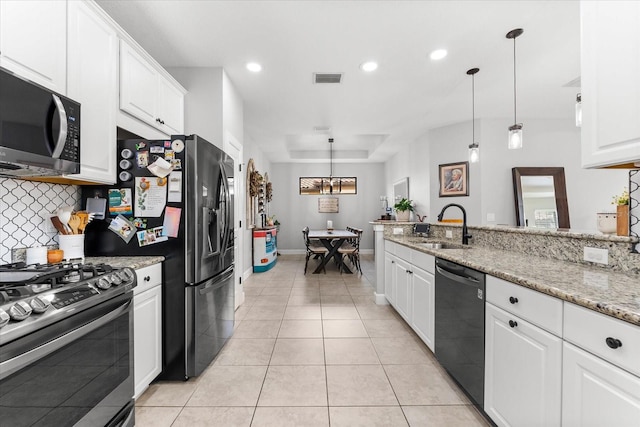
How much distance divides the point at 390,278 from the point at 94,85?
10.3 feet

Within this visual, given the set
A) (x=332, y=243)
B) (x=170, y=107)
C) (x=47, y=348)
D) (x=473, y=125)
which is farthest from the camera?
(x=332, y=243)

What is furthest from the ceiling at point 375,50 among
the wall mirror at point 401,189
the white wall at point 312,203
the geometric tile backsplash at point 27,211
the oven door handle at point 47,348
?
the white wall at point 312,203

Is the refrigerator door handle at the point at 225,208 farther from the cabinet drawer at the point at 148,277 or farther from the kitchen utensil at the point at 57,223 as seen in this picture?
the kitchen utensil at the point at 57,223

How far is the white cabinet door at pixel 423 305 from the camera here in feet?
7.00

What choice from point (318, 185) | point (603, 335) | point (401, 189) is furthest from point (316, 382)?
point (318, 185)

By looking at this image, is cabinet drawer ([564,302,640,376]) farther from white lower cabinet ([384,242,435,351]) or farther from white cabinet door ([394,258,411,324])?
white cabinet door ([394,258,411,324])

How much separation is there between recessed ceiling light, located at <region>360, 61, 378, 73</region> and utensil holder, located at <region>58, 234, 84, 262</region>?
2871 mm

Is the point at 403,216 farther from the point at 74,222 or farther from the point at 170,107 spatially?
the point at 74,222

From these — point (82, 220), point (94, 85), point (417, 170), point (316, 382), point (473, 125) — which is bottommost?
point (316, 382)

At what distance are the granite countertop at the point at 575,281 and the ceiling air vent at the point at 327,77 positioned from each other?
238 cm

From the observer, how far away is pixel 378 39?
2477 millimetres

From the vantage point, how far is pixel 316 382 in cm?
192

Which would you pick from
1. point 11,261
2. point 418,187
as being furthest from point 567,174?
point 11,261

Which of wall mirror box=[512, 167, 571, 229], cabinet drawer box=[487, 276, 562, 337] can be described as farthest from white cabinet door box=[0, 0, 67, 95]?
wall mirror box=[512, 167, 571, 229]
